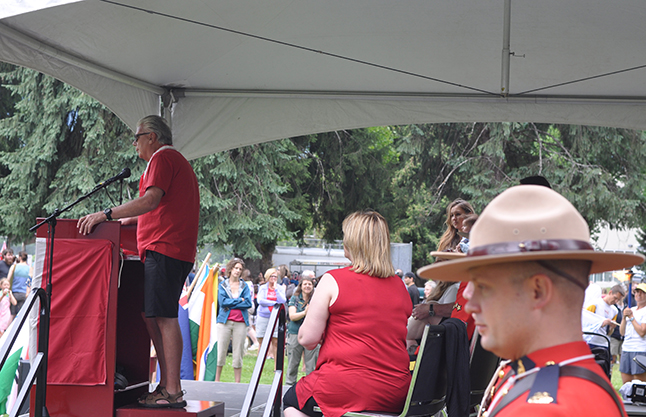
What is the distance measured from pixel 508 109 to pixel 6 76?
17.2 meters

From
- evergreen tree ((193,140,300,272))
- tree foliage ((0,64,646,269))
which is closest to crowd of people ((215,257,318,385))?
evergreen tree ((193,140,300,272))

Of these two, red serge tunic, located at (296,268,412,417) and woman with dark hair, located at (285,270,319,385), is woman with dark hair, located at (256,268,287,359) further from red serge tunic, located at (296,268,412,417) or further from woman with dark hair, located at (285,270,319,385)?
red serge tunic, located at (296,268,412,417)

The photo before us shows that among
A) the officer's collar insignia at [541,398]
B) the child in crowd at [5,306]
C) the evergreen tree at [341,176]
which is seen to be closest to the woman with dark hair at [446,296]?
the officer's collar insignia at [541,398]

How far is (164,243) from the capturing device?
3830mm

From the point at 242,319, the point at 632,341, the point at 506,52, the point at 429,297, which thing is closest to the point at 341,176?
the point at 242,319

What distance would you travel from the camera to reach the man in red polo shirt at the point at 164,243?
3.76m

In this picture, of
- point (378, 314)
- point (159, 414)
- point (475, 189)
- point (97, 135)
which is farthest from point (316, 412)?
point (475, 189)

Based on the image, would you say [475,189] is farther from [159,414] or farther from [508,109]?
[159,414]

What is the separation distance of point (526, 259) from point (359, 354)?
6.99 feet

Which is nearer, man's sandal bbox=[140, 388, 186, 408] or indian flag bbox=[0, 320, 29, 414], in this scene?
man's sandal bbox=[140, 388, 186, 408]

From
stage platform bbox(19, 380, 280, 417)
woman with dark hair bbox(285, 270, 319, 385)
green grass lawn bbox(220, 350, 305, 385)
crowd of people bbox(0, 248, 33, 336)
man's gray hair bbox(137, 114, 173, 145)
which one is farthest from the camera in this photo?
green grass lawn bbox(220, 350, 305, 385)

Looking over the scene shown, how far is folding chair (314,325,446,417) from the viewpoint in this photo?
3119 millimetres

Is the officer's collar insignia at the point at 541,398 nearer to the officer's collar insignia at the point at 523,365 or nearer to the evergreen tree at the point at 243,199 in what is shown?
the officer's collar insignia at the point at 523,365

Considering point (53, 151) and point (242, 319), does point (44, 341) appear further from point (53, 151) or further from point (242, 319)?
point (53, 151)
